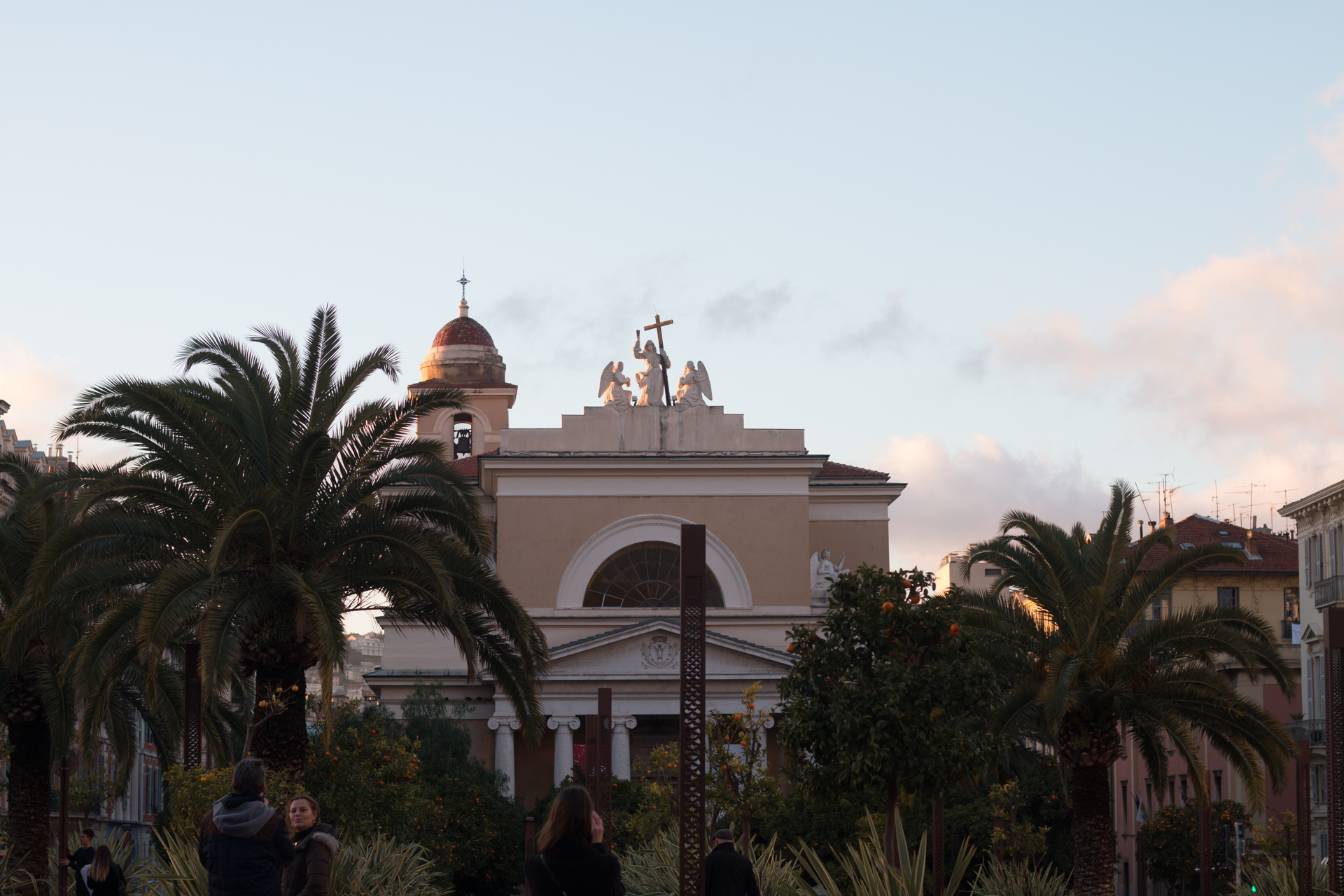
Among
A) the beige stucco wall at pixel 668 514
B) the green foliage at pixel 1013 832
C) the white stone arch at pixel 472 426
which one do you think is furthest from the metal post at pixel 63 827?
the white stone arch at pixel 472 426

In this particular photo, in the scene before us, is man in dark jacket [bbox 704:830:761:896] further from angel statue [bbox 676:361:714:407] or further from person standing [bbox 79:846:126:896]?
angel statue [bbox 676:361:714:407]

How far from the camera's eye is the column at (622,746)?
4584cm

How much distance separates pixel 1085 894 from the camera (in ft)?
83.4

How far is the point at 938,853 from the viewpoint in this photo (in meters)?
19.0

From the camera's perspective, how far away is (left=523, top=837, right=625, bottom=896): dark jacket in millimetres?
7930

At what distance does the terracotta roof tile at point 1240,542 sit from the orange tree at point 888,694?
38.4 metres

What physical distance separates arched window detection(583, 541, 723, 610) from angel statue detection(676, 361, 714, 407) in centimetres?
430

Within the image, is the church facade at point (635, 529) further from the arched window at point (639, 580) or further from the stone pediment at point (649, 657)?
the stone pediment at point (649, 657)

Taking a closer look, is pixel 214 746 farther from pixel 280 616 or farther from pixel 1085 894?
pixel 1085 894

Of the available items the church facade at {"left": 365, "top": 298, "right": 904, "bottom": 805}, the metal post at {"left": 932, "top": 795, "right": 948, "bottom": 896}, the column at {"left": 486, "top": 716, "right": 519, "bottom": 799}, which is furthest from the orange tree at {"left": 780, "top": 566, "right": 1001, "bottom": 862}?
the church facade at {"left": 365, "top": 298, "right": 904, "bottom": 805}

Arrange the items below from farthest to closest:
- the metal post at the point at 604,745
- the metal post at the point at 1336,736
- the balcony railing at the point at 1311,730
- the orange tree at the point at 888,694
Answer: the balcony railing at the point at 1311,730
the metal post at the point at 604,745
the orange tree at the point at 888,694
the metal post at the point at 1336,736

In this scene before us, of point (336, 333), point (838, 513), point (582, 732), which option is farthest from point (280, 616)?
point (838, 513)

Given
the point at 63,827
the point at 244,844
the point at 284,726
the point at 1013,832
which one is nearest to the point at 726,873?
the point at 244,844

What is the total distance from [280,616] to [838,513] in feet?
108
